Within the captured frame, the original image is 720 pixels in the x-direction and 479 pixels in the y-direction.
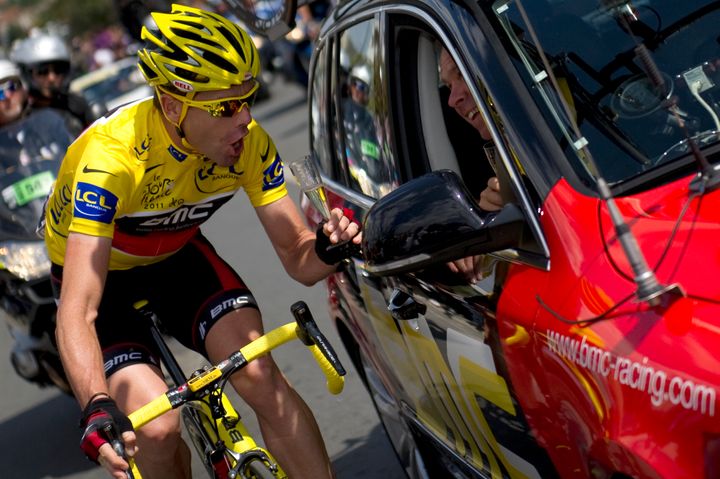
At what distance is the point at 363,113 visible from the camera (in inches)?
178

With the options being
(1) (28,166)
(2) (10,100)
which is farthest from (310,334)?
(2) (10,100)

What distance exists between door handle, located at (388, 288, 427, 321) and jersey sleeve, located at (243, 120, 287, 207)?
0.88m

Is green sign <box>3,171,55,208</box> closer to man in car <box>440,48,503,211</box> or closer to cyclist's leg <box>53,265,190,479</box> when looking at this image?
cyclist's leg <box>53,265,190,479</box>

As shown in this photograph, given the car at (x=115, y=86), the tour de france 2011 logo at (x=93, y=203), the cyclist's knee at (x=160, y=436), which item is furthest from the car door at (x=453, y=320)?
the car at (x=115, y=86)

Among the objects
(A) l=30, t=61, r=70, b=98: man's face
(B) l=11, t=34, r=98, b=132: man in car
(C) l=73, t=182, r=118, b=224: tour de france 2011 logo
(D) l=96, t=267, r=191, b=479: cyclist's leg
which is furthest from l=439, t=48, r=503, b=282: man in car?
(A) l=30, t=61, r=70, b=98: man's face

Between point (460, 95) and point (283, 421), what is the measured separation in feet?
4.25

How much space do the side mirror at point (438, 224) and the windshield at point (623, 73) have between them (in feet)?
0.79

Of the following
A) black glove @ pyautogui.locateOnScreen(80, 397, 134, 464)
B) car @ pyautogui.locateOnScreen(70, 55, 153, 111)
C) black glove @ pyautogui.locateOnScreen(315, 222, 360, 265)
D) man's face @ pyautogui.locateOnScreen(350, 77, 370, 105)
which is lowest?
black glove @ pyautogui.locateOnScreen(80, 397, 134, 464)

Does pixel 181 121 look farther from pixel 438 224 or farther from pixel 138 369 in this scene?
pixel 438 224

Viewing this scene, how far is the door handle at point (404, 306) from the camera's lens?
152 inches

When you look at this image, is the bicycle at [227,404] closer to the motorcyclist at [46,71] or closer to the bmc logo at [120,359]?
the bmc logo at [120,359]

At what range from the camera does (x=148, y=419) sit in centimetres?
382

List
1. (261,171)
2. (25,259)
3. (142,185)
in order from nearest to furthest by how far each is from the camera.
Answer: (142,185)
(261,171)
(25,259)

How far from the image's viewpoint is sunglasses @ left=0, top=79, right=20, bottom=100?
28.9 feet
